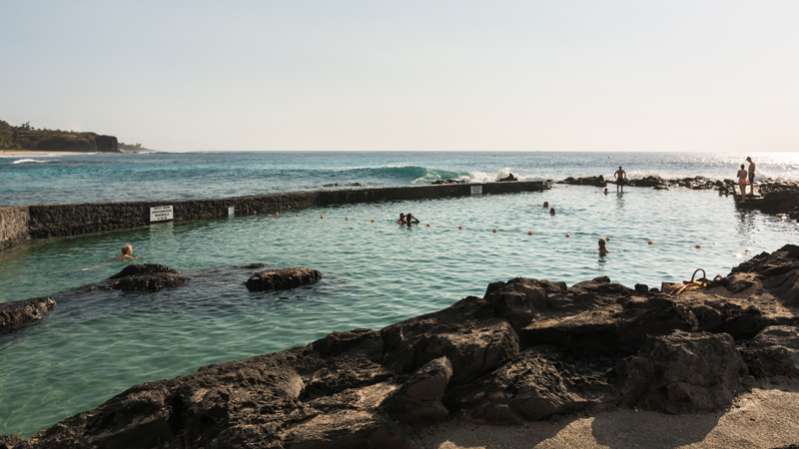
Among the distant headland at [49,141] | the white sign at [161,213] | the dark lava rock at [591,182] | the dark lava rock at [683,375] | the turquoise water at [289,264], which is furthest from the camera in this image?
the distant headland at [49,141]

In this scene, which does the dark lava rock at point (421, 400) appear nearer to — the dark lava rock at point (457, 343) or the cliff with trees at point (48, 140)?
the dark lava rock at point (457, 343)

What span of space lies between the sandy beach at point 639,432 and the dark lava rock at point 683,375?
0.12 m

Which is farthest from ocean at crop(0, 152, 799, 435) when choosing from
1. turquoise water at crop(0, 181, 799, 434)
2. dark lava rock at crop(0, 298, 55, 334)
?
dark lava rock at crop(0, 298, 55, 334)

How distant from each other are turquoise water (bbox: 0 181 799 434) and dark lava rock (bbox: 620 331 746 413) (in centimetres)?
524

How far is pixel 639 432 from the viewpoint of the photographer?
4590 millimetres

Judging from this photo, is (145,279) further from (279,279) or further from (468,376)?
(468,376)

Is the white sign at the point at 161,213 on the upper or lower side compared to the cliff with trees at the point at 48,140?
lower


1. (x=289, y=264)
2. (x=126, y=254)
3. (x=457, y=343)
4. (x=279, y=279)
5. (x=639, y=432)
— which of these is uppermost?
(x=457, y=343)

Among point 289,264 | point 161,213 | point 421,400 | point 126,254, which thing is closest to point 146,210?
point 161,213

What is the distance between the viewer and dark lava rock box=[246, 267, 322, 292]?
1181 cm

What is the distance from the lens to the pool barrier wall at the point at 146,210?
1925 centimetres

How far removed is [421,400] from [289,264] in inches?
441

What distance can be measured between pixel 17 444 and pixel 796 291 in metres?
9.44

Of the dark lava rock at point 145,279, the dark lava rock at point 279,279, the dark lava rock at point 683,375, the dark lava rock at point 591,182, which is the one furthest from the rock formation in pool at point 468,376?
the dark lava rock at point 591,182
